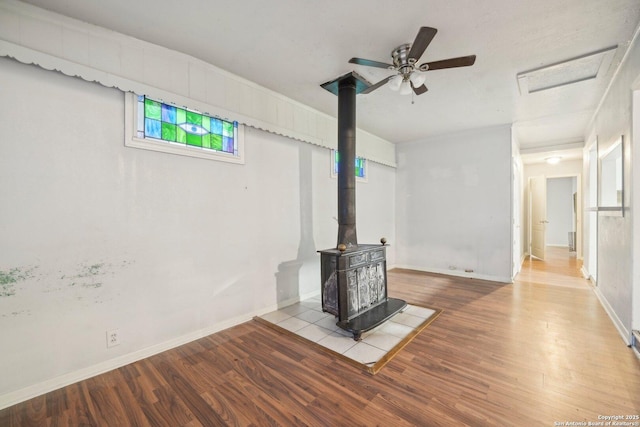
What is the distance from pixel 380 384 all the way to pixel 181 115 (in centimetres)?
293

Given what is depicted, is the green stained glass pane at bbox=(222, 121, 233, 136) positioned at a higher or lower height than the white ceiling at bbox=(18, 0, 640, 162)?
lower

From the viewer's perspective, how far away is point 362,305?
295cm

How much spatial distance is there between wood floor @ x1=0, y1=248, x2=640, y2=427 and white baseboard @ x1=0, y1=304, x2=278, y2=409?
0.05 m

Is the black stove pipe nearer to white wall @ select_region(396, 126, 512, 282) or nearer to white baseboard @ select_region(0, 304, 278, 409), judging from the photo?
white baseboard @ select_region(0, 304, 278, 409)

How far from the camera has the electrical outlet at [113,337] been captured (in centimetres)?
216

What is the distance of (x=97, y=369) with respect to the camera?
82.6 inches

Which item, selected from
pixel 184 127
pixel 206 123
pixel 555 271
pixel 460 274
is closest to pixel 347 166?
pixel 206 123

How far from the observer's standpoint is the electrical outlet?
2.16 metres

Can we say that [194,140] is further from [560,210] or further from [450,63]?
[560,210]

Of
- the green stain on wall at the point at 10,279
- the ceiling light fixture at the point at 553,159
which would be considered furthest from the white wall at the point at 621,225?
the green stain on wall at the point at 10,279

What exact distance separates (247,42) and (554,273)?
21.5 feet

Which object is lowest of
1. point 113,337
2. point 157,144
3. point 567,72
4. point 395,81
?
point 113,337

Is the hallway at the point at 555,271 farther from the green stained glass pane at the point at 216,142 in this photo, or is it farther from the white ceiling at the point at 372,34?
the green stained glass pane at the point at 216,142

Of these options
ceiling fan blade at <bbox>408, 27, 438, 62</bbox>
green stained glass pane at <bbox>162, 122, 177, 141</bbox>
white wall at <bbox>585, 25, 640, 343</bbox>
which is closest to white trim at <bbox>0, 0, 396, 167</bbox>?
green stained glass pane at <bbox>162, 122, 177, 141</bbox>
